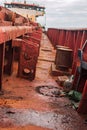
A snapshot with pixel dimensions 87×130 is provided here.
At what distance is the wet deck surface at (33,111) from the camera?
144 inches

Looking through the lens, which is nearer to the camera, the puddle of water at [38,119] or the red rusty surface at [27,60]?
the puddle of water at [38,119]

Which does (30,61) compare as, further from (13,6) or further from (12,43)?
(13,6)

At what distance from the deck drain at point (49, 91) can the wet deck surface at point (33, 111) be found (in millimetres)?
139

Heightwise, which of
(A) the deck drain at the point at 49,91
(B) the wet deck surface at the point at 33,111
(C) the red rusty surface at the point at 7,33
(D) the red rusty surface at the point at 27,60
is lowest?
(A) the deck drain at the point at 49,91

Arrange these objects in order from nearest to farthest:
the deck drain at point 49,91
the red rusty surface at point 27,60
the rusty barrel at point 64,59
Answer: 1. the deck drain at point 49,91
2. the red rusty surface at point 27,60
3. the rusty barrel at point 64,59

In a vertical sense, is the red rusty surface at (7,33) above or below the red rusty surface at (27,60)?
above

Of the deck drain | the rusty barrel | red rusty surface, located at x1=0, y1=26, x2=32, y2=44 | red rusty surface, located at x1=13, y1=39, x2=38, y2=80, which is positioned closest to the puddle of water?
red rusty surface, located at x1=0, y1=26, x2=32, y2=44

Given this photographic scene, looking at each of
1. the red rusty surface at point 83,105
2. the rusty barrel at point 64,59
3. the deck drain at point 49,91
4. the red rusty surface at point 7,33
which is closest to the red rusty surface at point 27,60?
the deck drain at point 49,91

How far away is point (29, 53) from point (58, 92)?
129 cm

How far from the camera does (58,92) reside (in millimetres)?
5793

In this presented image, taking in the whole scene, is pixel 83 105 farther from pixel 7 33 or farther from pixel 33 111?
pixel 7 33

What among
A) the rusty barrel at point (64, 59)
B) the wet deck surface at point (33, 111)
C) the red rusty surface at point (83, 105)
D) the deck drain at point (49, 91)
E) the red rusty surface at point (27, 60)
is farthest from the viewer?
the rusty barrel at point (64, 59)

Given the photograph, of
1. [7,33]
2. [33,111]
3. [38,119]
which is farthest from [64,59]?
[38,119]

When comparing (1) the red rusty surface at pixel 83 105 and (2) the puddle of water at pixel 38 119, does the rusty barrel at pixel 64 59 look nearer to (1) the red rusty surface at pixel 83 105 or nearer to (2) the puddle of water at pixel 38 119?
(1) the red rusty surface at pixel 83 105
